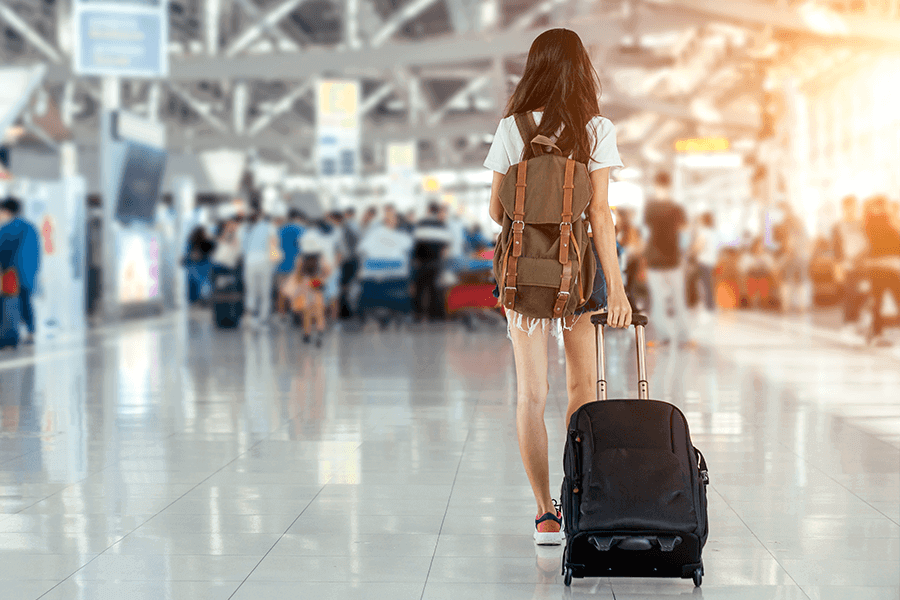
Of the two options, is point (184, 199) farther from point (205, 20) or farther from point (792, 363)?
point (792, 363)

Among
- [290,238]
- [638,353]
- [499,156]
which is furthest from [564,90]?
[290,238]

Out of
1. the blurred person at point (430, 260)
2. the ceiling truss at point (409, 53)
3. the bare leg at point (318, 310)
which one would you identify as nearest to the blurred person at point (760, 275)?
the ceiling truss at point (409, 53)

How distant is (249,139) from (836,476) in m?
36.5

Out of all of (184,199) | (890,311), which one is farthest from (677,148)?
(184,199)

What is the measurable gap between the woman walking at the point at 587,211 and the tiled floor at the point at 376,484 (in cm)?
39

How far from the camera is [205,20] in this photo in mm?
28266

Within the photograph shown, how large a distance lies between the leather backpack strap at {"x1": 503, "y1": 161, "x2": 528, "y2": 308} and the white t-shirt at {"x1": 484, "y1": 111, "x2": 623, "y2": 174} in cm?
17

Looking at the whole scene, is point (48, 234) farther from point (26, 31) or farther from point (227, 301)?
point (26, 31)

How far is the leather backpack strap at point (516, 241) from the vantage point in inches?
153

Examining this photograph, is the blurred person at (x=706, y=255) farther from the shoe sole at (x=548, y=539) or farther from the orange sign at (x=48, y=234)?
the shoe sole at (x=548, y=539)

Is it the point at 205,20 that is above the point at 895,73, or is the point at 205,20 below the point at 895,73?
above

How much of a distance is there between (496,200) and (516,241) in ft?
0.84

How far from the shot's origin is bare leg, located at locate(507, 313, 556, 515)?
411 centimetres

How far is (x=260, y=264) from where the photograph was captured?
1697 centimetres
